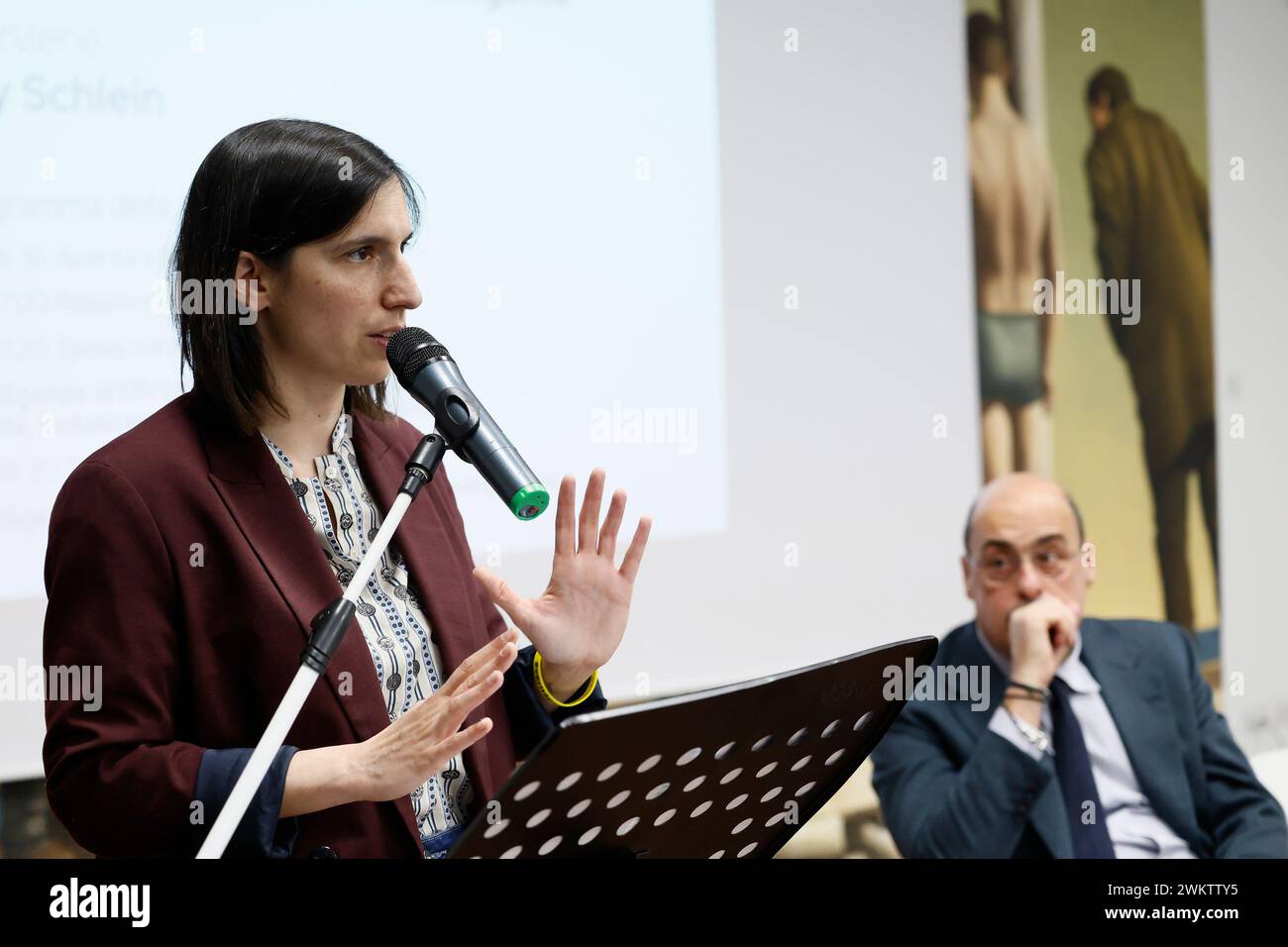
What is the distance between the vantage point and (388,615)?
1455 millimetres

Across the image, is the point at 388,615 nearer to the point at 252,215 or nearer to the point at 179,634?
the point at 179,634

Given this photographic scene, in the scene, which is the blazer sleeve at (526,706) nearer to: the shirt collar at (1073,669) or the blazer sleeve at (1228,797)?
the shirt collar at (1073,669)

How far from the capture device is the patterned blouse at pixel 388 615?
1.43 meters

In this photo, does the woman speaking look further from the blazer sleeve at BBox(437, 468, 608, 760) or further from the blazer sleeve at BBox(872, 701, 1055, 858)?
the blazer sleeve at BBox(872, 701, 1055, 858)

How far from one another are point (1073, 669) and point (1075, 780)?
8.4 inches

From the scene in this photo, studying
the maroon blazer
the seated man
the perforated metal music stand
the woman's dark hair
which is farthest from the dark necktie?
the woman's dark hair

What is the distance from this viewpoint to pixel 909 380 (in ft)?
12.5

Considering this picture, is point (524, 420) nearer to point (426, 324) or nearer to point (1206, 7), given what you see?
point (426, 324)

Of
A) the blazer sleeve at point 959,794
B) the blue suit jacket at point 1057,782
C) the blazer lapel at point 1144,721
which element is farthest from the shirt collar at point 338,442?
the blazer lapel at point 1144,721

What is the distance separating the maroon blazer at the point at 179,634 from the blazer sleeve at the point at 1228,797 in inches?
62.9

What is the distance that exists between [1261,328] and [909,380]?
4.92 feet

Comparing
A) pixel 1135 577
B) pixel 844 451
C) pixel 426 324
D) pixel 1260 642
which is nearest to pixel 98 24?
pixel 426 324

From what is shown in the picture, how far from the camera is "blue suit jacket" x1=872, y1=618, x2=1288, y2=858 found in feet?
7.16

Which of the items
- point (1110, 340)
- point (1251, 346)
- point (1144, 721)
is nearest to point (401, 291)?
point (1144, 721)
